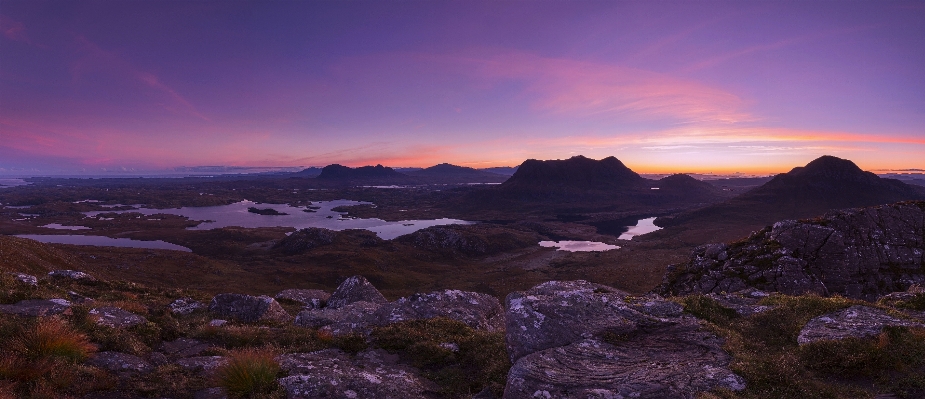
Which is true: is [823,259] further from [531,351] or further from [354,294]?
[354,294]

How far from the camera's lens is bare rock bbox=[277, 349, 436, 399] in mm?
9102

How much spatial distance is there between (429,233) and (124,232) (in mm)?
144219

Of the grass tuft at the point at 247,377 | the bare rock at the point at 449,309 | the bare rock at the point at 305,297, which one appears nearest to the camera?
the grass tuft at the point at 247,377

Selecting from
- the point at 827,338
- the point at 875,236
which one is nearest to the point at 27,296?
the point at 827,338

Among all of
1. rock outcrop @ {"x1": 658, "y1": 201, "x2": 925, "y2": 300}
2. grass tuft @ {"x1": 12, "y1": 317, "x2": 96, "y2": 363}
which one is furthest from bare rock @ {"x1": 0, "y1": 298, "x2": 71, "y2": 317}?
rock outcrop @ {"x1": 658, "y1": 201, "x2": 925, "y2": 300}

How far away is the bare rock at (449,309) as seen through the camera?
18072mm

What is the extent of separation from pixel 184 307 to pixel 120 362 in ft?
37.5

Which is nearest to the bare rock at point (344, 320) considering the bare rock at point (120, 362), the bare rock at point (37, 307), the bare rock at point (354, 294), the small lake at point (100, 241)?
the bare rock at point (120, 362)

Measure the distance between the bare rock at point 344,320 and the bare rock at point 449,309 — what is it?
70 centimetres

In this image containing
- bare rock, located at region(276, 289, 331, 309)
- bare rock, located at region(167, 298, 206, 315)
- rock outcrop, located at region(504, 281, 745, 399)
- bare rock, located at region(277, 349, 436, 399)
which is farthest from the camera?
bare rock, located at region(276, 289, 331, 309)

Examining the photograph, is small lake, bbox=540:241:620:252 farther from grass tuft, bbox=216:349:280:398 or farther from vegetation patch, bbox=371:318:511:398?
grass tuft, bbox=216:349:280:398

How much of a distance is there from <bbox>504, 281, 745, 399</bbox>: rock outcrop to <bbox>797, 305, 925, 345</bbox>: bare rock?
296 centimetres

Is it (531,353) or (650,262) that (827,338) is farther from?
(650,262)

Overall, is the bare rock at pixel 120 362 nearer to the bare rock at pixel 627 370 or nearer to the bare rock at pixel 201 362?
the bare rock at pixel 201 362
